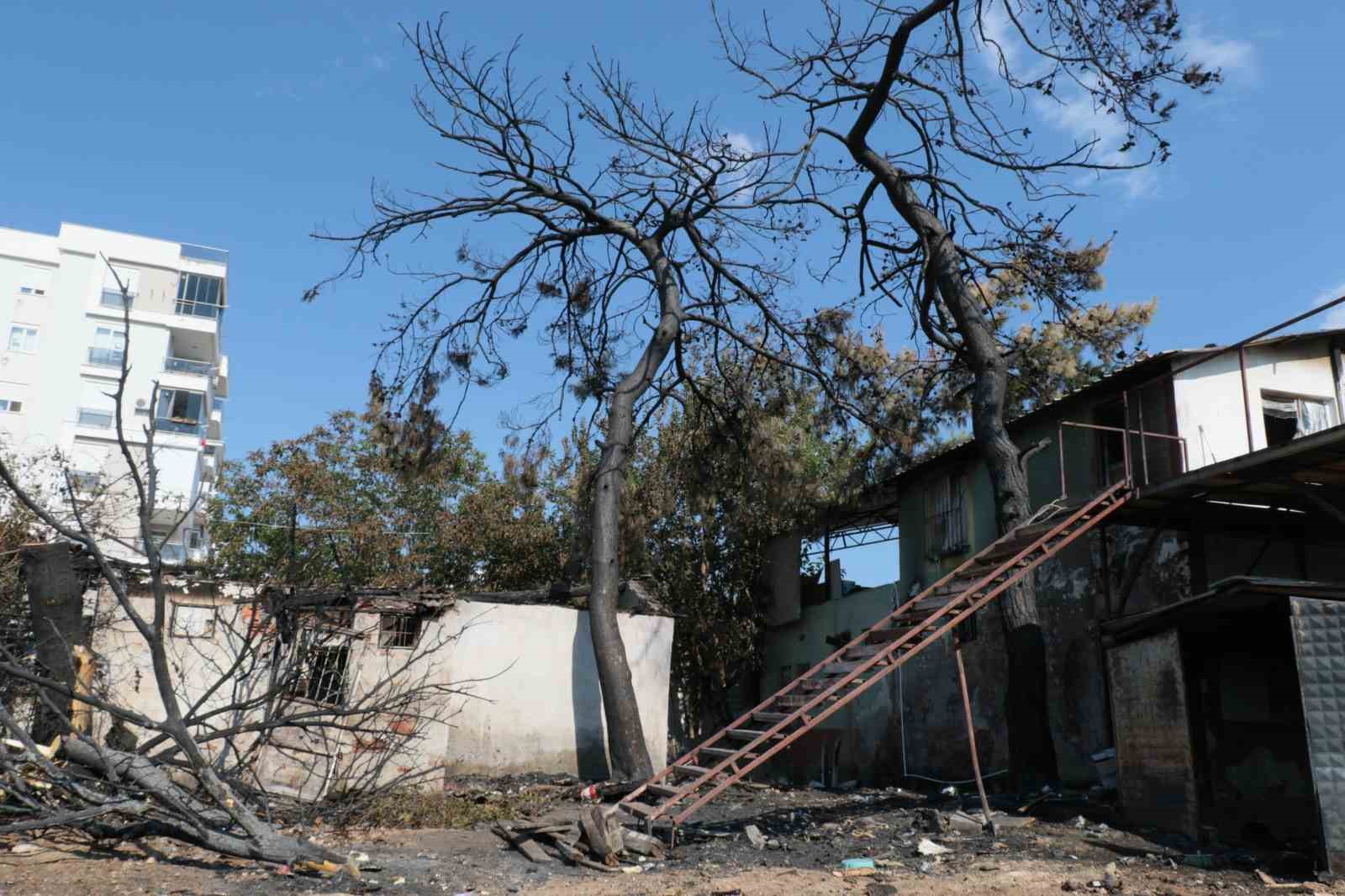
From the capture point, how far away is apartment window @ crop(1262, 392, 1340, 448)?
50.1 ft

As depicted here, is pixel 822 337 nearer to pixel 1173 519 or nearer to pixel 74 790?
pixel 1173 519

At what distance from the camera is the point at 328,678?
49.7 feet

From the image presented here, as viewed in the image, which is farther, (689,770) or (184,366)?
(184,366)

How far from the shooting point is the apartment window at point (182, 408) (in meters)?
45.5

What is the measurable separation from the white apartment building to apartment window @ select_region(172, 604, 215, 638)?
27999 mm

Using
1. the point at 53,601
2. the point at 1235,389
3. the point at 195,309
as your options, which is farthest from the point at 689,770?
the point at 195,309

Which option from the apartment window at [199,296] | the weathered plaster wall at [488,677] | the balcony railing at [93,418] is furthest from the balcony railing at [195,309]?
the weathered plaster wall at [488,677]

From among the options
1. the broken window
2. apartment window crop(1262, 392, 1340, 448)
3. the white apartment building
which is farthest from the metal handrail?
the white apartment building

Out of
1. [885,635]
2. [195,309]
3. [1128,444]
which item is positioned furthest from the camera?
[195,309]

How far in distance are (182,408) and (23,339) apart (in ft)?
22.0

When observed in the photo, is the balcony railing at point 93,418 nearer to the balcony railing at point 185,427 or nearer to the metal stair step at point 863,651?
the balcony railing at point 185,427

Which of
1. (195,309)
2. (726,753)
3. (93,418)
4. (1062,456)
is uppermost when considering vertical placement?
(195,309)

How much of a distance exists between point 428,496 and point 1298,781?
74.9ft

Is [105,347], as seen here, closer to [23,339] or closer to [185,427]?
[23,339]
